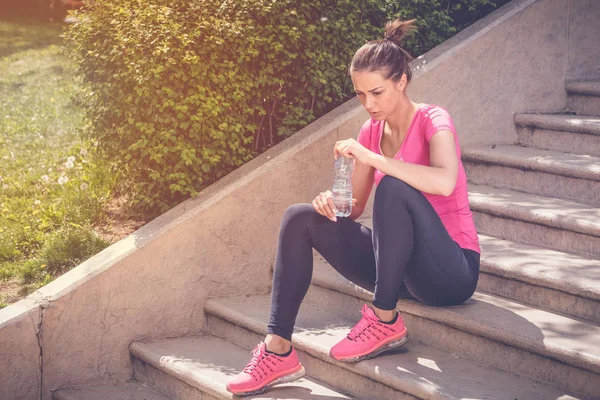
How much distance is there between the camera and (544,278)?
3.99m

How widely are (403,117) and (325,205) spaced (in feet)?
1.98

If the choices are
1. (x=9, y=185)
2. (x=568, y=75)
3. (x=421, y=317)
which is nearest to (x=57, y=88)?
(x=9, y=185)

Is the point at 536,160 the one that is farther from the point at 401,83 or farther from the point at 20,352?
the point at 20,352

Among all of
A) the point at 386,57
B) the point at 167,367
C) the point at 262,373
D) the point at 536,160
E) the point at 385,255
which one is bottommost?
the point at 167,367

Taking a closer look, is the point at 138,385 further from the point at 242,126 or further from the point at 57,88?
the point at 57,88

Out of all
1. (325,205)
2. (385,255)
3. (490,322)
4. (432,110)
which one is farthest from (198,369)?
(432,110)

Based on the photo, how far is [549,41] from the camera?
5.97 m

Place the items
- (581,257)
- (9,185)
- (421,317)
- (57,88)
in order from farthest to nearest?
1. (57,88)
2. (9,185)
3. (581,257)
4. (421,317)

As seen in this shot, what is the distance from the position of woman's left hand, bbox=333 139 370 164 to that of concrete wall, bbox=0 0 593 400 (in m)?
1.12

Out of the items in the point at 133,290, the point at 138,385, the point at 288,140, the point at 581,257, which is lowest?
the point at 138,385

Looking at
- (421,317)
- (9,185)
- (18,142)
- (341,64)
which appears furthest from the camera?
(18,142)

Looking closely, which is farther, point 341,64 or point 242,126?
point 341,64

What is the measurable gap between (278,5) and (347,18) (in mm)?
570

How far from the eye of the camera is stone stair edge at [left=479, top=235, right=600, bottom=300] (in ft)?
12.6
